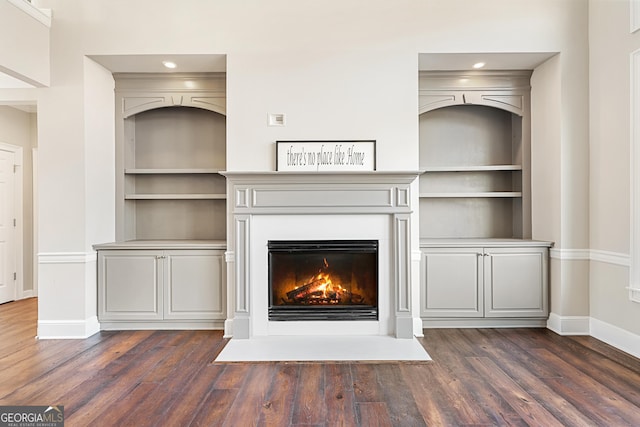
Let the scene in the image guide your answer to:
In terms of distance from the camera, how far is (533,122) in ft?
13.8

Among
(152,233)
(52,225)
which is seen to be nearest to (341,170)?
(152,233)

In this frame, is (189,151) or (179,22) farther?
(189,151)

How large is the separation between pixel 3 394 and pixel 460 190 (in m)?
4.57

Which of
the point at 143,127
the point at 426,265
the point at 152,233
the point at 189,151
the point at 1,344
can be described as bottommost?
the point at 1,344

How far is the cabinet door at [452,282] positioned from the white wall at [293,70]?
0.87m

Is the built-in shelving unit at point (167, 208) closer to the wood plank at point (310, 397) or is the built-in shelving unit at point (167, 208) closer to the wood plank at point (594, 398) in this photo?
the wood plank at point (310, 397)

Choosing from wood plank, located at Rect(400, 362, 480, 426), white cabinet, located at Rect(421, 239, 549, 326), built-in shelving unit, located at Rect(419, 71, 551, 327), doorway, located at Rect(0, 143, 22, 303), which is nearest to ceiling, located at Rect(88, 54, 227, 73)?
built-in shelving unit, located at Rect(419, 71, 551, 327)

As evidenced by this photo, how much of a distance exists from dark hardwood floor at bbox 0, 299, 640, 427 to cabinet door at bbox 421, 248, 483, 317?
419 mm

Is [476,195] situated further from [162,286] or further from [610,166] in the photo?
[162,286]

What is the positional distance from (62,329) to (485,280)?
13.9 ft

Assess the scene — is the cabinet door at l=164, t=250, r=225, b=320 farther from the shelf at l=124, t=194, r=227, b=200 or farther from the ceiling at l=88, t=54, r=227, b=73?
the ceiling at l=88, t=54, r=227, b=73

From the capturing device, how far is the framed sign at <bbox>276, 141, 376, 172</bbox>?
3.74 meters

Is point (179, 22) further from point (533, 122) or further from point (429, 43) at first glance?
point (533, 122)

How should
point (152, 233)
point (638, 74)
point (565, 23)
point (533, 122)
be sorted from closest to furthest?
1. point (638, 74)
2. point (565, 23)
3. point (533, 122)
4. point (152, 233)
